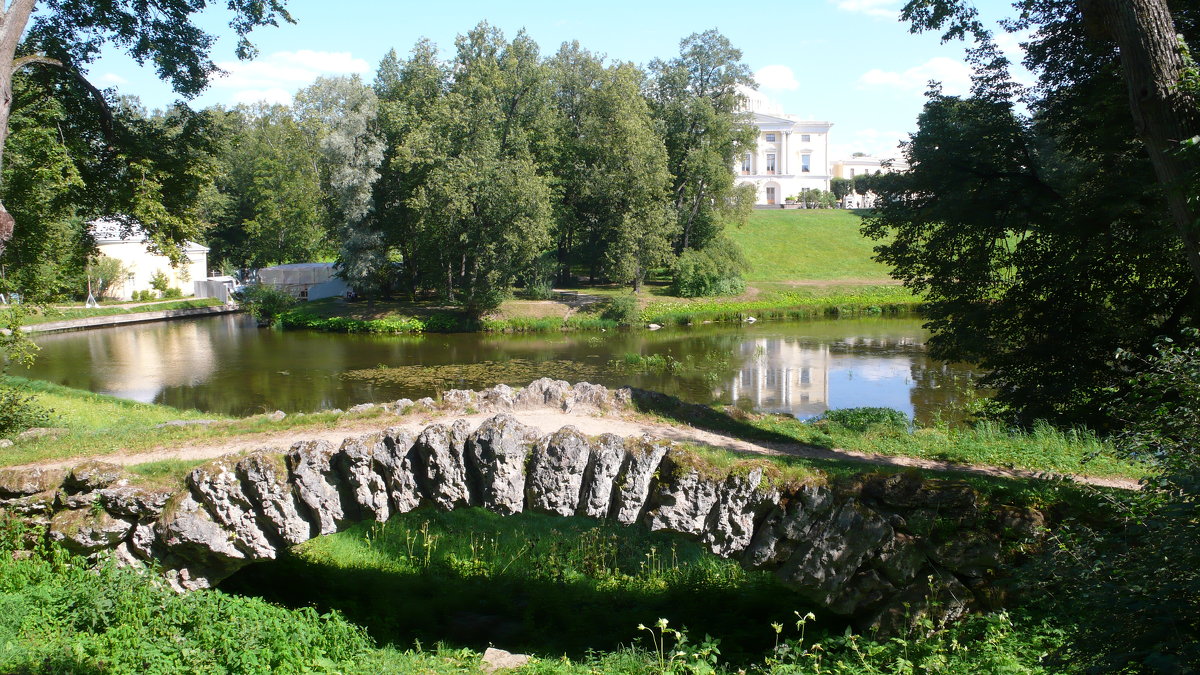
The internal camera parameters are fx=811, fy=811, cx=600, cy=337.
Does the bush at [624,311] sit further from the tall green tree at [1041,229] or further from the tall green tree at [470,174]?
the tall green tree at [1041,229]

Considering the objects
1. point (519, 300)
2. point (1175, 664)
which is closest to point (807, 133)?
point (519, 300)

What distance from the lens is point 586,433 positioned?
10.5 meters

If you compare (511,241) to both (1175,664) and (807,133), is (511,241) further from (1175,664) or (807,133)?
(807,133)

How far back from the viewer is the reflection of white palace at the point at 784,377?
2389 centimetres

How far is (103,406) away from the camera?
19719mm

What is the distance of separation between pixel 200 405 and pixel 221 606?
1738 cm

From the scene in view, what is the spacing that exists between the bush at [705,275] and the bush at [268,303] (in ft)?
71.5

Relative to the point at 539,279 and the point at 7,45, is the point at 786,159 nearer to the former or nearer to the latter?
the point at 539,279

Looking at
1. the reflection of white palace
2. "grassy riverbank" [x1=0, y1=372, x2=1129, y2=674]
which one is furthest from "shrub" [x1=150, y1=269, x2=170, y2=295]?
"grassy riverbank" [x1=0, y1=372, x2=1129, y2=674]

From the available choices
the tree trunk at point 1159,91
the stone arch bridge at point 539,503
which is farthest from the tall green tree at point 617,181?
the tree trunk at point 1159,91

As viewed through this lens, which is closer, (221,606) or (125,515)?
(221,606)

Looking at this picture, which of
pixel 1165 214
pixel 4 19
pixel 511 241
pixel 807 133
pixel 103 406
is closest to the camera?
pixel 4 19

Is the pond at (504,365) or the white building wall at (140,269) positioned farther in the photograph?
the white building wall at (140,269)

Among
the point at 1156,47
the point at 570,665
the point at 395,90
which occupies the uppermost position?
the point at 395,90
